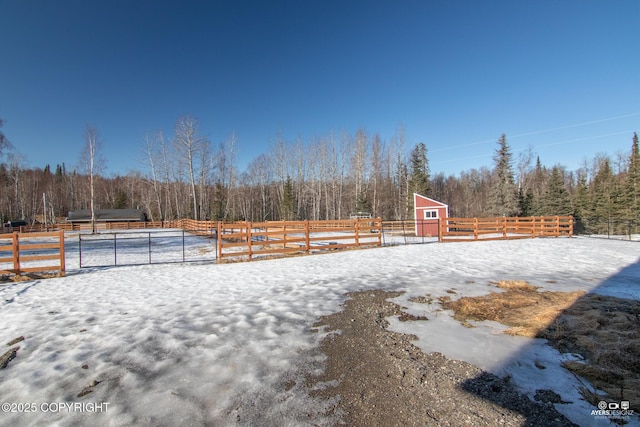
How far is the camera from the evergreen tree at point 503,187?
Answer: 1332 inches

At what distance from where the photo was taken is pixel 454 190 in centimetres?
6638

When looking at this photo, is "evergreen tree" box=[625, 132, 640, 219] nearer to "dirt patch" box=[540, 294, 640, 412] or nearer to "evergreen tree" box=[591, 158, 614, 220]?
"evergreen tree" box=[591, 158, 614, 220]

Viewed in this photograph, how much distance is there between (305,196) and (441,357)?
42194 millimetres

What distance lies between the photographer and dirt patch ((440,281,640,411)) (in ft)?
8.73

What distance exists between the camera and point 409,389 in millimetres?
2613

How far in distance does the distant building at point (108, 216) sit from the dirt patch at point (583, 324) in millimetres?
54330

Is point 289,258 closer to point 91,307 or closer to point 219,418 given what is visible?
point 91,307

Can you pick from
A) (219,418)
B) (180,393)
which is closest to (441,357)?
(219,418)

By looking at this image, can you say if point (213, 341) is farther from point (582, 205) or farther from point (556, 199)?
point (582, 205)

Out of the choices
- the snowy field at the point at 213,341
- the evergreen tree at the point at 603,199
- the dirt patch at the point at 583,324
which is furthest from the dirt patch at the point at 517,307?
the evergreen tree at the point at 603,199

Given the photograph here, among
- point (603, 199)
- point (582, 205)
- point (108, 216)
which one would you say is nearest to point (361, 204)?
point (603, 199)

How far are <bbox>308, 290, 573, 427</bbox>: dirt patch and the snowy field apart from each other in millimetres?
177

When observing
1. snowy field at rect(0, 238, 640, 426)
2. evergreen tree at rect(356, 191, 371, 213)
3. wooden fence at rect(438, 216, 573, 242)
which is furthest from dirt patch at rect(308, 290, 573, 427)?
evergreen tree at rect(356, 191, 371, 213)

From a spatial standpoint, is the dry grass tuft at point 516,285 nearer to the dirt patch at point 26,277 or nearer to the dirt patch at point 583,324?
the dirt patch at point 583,324
